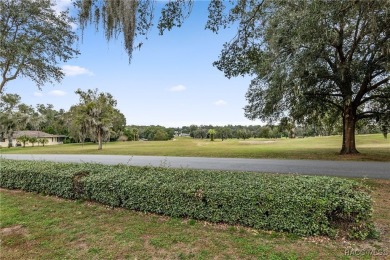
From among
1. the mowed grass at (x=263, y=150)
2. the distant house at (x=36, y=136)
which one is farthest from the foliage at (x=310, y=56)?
the distant house at (x=36, y=136)

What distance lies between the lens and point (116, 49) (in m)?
4.63

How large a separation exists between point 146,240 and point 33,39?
8.49 m

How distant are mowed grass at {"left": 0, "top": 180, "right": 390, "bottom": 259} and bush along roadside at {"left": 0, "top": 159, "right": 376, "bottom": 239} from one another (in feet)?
0.51

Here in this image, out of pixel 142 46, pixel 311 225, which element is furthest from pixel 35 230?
pixel 311 225

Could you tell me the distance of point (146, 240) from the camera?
3.68 metres

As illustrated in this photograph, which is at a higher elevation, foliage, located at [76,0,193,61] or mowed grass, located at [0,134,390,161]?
foliage, located at [76,0,193,61]

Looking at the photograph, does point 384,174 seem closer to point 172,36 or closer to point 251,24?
point 251,24

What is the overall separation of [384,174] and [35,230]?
10.2m

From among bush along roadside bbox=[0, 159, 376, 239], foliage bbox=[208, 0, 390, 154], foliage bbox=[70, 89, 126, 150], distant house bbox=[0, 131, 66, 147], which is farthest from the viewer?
distant house bbox=[0, 131, 66, 147]

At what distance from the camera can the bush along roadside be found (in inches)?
142

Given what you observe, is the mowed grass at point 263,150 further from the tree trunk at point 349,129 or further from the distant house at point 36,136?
the distant house at point 36,136

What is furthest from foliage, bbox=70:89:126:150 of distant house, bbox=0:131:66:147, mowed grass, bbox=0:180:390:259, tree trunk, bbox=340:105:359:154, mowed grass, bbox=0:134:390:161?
distant house, bbox=0:131:66:147

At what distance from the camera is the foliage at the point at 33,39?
27.4ft

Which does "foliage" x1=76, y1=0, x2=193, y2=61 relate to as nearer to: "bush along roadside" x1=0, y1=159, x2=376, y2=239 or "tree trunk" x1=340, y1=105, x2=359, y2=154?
"bush along roadside" x1=0, y1=159, x2=376, y2=239
